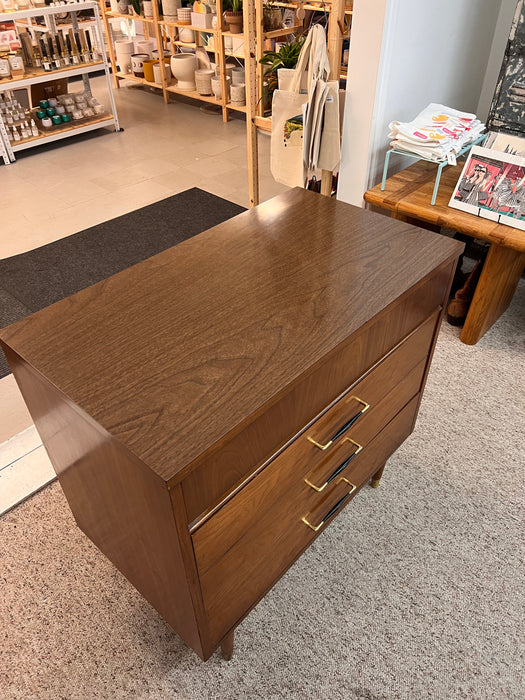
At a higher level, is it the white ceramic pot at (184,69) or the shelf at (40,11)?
the shelf at (40,11)

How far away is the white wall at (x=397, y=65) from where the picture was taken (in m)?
2.13

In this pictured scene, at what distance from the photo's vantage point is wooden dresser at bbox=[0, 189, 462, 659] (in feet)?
2.95

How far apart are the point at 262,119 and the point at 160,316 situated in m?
2.26

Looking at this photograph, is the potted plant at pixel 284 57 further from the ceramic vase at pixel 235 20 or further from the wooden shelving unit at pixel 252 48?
the ceramic vase at pixel 235 20

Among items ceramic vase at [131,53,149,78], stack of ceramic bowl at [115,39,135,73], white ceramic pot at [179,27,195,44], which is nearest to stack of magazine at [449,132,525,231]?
white ceramic pot at [179,27,195,44]

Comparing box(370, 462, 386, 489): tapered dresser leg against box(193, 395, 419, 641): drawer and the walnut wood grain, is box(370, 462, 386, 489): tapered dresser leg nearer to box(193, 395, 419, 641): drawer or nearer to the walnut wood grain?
box(193, 395, 419, 641): drawer

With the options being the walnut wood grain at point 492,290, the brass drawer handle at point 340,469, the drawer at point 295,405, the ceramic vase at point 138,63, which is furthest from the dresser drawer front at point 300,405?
the ceramic vase at point 138,63

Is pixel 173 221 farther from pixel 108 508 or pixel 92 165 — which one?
pixel 108 508

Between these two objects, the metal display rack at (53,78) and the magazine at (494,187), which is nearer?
the magazine at (494,187)

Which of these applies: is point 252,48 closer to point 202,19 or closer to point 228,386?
point 202,19

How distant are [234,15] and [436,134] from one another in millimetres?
2732

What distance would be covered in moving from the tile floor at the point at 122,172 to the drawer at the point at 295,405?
2458mm

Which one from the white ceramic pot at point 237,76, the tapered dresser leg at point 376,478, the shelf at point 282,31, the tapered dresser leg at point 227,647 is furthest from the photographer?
the white ceramic pot at point 237,76

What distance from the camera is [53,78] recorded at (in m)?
4.26
